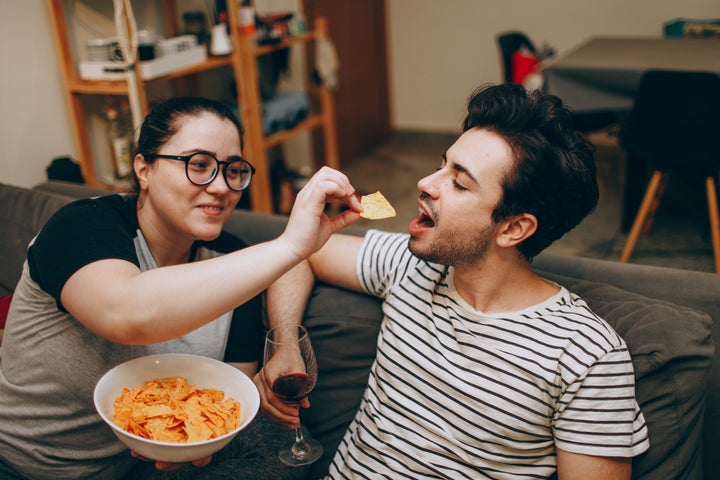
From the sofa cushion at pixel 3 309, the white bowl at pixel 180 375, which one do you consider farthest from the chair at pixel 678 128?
the sofa cushion at pixel 3 309

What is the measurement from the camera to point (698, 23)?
14.7ft

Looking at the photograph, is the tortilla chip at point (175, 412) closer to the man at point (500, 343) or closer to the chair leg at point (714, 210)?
the man at point (500, 343)

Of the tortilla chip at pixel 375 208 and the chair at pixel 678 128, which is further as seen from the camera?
the chair at pixel 678 128

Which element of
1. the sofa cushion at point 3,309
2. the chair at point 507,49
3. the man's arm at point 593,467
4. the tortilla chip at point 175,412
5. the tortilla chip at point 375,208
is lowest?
the man's arm at point 593,467

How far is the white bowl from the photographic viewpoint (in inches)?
40.7

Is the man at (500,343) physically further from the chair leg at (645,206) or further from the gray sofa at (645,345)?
the chair leg at (645,206)

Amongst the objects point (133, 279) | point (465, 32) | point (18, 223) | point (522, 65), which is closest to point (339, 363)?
point (133, 279)

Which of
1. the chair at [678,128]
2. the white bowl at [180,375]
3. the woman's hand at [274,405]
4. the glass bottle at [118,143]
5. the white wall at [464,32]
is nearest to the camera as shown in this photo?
the white bowl at [180,375]

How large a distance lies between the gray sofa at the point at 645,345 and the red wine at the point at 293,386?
344 millimetres

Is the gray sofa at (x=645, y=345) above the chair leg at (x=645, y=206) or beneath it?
above

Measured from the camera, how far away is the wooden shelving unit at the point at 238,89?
8.89 feet

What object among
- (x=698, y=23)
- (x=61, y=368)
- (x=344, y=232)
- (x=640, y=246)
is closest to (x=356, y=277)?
(x=344, y=232)

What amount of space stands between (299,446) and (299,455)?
0.08 ft

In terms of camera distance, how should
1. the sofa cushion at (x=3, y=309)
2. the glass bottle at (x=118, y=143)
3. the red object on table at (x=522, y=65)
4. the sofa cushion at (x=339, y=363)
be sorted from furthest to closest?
the red object on table at (x=522, y=65) < the glass bottle at (x=118, y=143) < the sofa cushion at (x=3, y=309) < the sofa cushion at (x=339, y=363)
